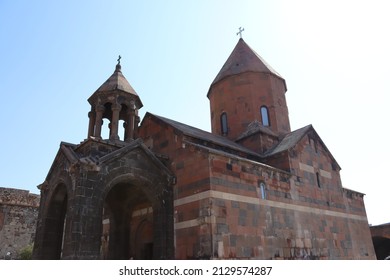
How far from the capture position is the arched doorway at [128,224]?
11383mm

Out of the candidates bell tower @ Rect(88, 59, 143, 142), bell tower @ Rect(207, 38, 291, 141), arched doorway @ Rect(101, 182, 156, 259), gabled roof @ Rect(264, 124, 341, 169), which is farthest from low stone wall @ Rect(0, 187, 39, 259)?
gabled roof @ Rect(264, 124, 341, 169)

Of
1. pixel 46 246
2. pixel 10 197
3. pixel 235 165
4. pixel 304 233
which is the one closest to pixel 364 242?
pixel 304 233

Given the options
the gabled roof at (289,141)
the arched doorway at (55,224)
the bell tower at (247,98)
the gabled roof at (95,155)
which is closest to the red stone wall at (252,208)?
the gabled roof at (289,141)

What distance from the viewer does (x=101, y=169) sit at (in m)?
8.98

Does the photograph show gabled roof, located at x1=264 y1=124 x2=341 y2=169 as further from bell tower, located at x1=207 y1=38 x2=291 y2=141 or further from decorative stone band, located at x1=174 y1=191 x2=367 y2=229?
decorative stone band, located at x1=174 y1=191 x2=367 y2=229

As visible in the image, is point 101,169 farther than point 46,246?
No

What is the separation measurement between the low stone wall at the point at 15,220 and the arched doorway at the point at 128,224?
9.93 meters

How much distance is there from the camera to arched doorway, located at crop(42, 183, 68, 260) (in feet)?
32.7

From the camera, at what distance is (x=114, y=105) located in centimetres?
1146

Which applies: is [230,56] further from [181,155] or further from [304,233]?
[304,233]

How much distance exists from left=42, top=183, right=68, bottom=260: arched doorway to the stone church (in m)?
0.03

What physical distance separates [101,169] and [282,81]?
11.7 m

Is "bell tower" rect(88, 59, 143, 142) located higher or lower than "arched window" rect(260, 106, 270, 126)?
lower

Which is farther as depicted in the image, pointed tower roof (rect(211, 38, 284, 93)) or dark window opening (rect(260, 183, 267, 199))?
pointed tower roof (rect(211, 38, 284, 93))
